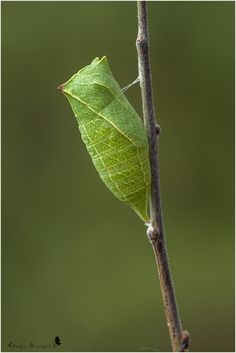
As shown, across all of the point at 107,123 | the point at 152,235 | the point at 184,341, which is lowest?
the point at 184,341

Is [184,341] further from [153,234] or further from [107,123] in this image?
[107,123]

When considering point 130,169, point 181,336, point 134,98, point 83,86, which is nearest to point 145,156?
point 130,169

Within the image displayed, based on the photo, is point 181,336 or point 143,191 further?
point 143,191

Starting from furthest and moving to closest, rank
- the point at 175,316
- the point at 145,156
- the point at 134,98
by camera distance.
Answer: the point at 134,98, the point at 145,156, the point at 175,316

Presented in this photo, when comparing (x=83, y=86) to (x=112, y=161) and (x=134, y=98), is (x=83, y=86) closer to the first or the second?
(x=112, y=161)

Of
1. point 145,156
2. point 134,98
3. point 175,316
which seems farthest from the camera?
point 134,98

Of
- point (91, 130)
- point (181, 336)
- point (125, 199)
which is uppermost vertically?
point (91, 130)

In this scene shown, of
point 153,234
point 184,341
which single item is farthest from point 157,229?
point 184,341

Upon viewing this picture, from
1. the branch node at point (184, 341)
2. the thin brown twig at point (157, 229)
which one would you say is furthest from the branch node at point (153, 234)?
the branch node at point (184, 341)

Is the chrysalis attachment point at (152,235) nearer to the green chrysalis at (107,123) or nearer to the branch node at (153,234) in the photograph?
the branch node at (153,234)
